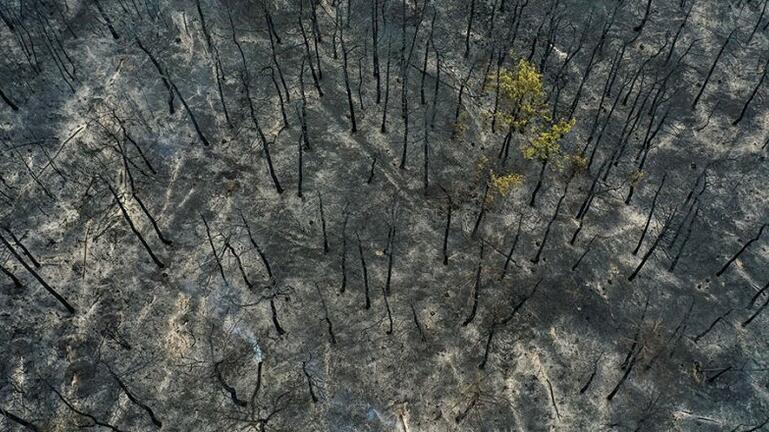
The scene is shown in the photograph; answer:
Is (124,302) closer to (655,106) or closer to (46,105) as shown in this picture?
(46,105)

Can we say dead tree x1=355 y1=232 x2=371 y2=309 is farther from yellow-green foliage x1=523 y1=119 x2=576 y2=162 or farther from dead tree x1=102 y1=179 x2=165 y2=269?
yellow-green foliage x1=523 y1=119 x2=576 y2=162

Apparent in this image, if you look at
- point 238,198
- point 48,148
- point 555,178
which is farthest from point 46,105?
point 555,178

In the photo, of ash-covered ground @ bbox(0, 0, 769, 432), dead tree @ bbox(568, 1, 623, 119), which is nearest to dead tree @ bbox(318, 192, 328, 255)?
ash-covered ground @ bbox(0, 0, 769, 432)

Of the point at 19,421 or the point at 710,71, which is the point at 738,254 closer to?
the point at 710,71

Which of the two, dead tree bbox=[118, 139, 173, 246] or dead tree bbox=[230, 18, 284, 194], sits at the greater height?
dead tree bbox=[230, 18, 284, 194]

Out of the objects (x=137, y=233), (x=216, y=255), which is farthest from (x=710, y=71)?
(x=137, y=233)

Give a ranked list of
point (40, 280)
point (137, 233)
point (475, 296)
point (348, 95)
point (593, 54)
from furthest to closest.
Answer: point (593, 54) → point (348, 95) → point (137, 233) → point (475, 296) → point (40, 280)
